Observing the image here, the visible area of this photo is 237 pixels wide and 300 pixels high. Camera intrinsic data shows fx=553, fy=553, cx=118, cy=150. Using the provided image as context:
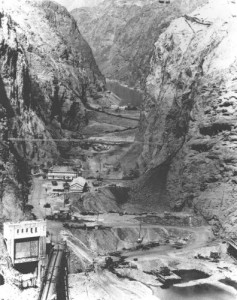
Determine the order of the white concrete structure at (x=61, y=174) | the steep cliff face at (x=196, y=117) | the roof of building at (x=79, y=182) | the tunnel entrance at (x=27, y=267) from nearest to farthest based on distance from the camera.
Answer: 1. the tunnel entrance at (x=27, y=267)
2. the steep cliff face at (x=196, y=117)
3. the roof of building at (x=79, y=182)
4. the white concrete structure at (x=61, y=174)

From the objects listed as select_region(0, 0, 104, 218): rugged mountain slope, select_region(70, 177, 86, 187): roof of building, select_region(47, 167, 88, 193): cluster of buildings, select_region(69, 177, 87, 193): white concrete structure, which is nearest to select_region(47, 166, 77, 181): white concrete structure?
select_region(47, 167, 88, 193): cluster of buildings

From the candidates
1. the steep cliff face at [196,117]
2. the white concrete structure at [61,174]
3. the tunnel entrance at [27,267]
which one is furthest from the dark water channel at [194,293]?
the white concrete structure at [61,174]

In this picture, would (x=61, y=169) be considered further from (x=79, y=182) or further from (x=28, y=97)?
(x=28, y=97)

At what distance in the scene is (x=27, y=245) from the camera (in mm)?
79812

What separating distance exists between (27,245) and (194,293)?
1030 inches

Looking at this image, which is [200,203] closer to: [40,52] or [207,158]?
[207,158]

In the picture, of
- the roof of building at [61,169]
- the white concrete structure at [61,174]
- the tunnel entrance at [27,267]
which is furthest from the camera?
the roof of building at [61,169]

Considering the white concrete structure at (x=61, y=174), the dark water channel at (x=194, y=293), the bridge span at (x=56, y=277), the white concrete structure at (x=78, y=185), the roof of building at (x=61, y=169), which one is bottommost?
the dark water channel at (x=194, y=293)

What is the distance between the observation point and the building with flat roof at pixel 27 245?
78.4 meters

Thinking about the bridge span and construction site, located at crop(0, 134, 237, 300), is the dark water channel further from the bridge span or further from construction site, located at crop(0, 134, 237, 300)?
the bridge span

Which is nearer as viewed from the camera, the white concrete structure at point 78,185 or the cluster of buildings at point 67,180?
the white concrete structure at point 78,185

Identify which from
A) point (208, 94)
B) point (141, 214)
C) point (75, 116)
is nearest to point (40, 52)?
point (75, 116)

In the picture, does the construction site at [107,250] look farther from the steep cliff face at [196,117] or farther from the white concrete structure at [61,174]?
the steep cliff face at [196,117]

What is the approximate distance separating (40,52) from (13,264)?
113 metres
